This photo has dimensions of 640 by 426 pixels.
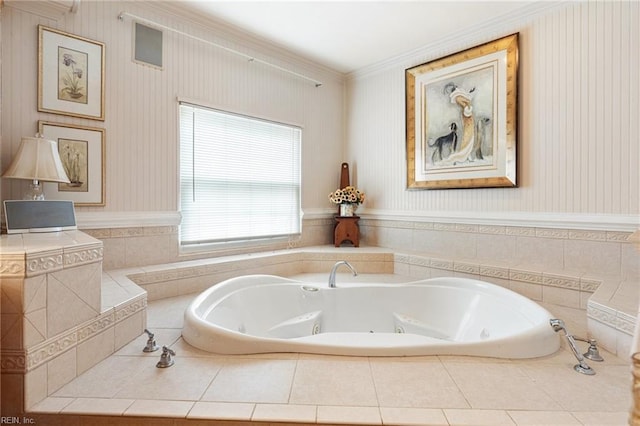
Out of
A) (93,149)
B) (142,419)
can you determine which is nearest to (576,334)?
(142,419)

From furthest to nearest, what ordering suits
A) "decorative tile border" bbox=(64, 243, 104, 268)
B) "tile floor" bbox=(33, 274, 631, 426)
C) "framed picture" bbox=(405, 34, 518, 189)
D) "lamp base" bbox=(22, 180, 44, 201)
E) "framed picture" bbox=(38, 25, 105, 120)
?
"framed picture" bbox=(405, 34, 518, 189) < "framed picture" bbox=(38, 25, 105, 120) < "lamp base" bbox=(22, 180, 44, 201) < "decorative tile border" bbox=(64, 243, 104, 268) < "tile floor" bbox=(33, 274, 631, 426)

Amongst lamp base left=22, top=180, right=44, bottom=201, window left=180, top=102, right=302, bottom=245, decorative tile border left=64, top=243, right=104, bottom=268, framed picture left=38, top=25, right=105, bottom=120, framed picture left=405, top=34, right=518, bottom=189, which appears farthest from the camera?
window left=180, top=102, right=302, bottom=245

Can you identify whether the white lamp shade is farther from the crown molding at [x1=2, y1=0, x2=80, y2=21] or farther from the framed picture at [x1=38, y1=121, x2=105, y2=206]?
the crown molding at [x1=2, y1=0, x2=80, y2=21]

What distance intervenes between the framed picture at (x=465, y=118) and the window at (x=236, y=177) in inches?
48.7

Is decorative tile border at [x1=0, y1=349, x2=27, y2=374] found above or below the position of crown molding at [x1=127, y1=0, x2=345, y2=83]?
below

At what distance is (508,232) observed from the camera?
2.61 m

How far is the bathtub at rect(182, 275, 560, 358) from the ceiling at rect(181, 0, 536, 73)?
2.04 meters

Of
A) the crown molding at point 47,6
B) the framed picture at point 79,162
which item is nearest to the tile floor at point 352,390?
the framed picture at point 79,162

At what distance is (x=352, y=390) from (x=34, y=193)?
2029mm

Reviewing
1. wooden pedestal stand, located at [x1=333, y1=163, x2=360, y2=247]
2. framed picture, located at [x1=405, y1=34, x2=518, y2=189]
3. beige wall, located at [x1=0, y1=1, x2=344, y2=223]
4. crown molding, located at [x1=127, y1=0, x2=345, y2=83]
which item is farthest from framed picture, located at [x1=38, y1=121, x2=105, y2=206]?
framed picture, located at [x1=405, y1=34, x2=518, y2=189]

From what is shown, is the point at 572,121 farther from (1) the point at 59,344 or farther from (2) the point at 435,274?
(1) the point at 59,344

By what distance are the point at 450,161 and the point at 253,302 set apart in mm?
2065

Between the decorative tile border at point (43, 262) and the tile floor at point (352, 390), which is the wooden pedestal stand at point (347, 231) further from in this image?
the decorative tile border at point (43, 262)

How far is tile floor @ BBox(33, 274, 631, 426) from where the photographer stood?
1.05 meters
